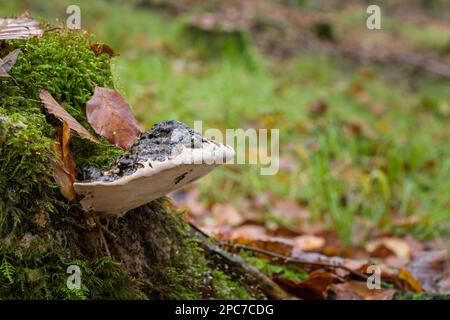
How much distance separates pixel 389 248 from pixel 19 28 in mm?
2231

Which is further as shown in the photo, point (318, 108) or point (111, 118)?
point (318, 108)

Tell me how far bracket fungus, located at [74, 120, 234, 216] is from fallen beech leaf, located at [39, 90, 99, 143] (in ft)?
0.28

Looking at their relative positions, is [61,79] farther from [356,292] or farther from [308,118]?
[308,118]

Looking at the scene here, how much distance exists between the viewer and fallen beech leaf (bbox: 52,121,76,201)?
3.77 feet

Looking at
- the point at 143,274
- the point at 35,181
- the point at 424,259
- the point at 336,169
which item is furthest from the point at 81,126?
the point at 336,169

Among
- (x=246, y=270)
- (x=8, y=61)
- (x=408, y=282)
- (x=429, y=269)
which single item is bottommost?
(x=429, y=269)

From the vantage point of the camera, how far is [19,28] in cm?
127

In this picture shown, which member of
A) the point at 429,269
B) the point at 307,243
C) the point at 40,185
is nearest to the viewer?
the point at 40,185

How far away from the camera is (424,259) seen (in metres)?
2.41

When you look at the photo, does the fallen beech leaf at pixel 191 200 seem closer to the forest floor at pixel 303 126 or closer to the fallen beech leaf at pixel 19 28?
the forest floor at pixel 303 126

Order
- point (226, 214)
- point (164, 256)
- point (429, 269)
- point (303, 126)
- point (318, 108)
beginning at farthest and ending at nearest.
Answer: point (318, 108)
point (303, 126)
point (226, 214)
point (429, 269)
point (164, 256)

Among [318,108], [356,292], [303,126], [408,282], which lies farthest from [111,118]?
[318,108]

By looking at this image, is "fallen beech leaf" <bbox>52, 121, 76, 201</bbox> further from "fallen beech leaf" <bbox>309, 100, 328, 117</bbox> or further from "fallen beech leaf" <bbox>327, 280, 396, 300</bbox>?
"fallen beech leaf" <bbox>309, 100, 328, 117</bbox>

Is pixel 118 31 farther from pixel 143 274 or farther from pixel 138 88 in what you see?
pixel 143 274
